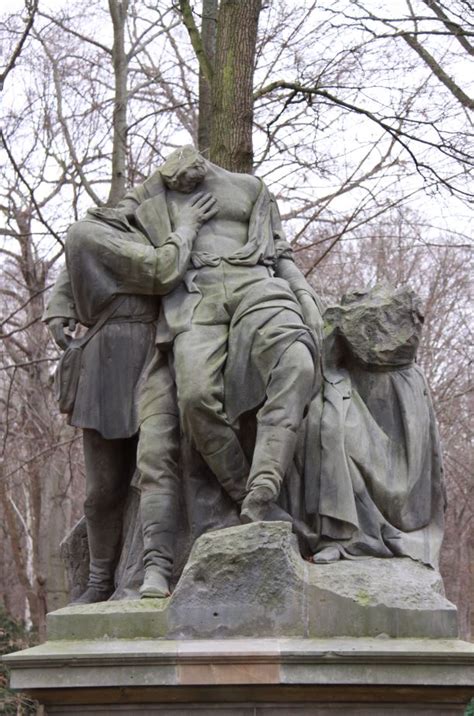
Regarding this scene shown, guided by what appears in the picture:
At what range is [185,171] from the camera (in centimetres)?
640

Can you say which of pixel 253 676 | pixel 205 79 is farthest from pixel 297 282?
pixel 205 79

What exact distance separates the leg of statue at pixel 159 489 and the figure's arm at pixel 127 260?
64cm

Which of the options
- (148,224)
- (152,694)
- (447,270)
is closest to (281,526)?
(152,694)

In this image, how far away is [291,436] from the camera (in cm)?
557

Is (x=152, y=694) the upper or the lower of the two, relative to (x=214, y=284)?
lower

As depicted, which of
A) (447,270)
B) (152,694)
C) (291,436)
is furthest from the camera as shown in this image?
Answer: (447,270)

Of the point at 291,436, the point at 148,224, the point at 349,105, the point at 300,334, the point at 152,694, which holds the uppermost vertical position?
the point at 349,105

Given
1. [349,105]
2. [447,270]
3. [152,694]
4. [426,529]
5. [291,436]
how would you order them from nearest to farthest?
Answer: [152,694]
[291,436]
[426,529]
[349,105]
[447,270]

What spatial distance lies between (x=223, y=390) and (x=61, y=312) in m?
0.95

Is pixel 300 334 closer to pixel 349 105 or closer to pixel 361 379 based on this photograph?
pixel 361 379

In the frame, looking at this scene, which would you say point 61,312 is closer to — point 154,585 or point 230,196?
point 230,196

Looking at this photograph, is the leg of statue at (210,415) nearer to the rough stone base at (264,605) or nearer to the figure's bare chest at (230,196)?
the rough stone base at (264,605)

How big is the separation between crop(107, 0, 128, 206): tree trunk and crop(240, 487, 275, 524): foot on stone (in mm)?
7898

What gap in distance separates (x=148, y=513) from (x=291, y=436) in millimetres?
736
